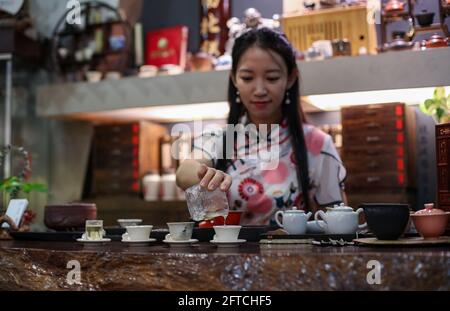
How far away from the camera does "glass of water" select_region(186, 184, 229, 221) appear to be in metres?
1.40

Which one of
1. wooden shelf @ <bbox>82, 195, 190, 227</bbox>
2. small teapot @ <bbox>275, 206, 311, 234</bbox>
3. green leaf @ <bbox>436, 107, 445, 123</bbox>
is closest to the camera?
small teapot @ <bbox>275, 206, 311, 234</bbox>

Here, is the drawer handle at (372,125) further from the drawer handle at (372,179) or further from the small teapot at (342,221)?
the small teapot at (342,221)

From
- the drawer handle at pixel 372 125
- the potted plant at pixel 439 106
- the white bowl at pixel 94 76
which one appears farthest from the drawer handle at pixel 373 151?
the white bowl at pixel 94 76

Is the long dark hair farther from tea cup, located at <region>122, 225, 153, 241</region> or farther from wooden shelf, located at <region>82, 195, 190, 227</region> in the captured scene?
wooden shelf, located at <region>82, 195, 190, 227</region>

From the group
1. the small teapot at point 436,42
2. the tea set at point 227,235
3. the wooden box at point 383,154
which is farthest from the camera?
the wooden box at point 383,154

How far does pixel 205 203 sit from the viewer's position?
4.62 ft

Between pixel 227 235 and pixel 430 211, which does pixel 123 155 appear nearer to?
pixel 227 235

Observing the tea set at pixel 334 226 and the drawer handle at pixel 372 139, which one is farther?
the drawer handle at pixel 372 139

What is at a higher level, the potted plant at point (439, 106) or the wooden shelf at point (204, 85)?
the wooden shelf at point (204, 85)

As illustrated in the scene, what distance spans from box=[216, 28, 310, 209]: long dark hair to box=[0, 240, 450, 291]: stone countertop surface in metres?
0.71

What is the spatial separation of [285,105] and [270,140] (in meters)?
0.13

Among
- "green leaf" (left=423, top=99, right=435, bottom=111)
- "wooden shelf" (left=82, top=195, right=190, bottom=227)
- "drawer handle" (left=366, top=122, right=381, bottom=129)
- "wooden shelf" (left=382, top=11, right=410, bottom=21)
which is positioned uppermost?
"wooden shelf" (left=382, top=11, right=410, bottom=21)

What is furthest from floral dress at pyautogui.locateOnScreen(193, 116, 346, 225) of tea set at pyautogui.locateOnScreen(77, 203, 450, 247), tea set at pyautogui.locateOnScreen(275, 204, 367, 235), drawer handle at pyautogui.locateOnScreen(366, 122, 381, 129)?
drawer handle at pyautogui.locateOnScreen(366, 122, 381, 129)

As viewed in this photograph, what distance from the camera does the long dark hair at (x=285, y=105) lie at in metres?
1.91
